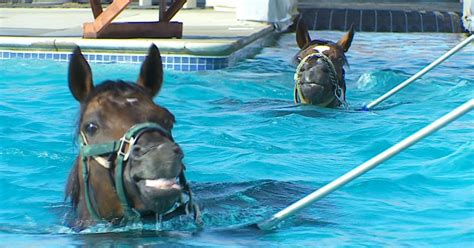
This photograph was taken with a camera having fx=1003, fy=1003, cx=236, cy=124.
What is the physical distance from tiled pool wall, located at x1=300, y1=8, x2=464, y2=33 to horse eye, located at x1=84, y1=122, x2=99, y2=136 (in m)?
12.8

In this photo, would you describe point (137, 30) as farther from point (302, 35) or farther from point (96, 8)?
point (302, 35)

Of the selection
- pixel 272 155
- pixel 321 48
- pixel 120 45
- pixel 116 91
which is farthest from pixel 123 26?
pixel 116 91

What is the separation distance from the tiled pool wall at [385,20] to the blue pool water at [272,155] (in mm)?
3622

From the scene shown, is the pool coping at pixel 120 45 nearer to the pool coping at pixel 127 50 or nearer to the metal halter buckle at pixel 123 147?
the pool coping at pixel 127 50

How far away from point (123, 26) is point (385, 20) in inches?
238

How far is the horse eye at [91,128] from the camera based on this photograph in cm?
386

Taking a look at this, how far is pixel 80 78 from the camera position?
3.98 meters

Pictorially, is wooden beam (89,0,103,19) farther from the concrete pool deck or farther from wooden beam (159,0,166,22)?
wooden beam (159,0,166,22)

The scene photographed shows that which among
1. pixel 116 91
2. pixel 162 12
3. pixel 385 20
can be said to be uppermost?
pixel 116 91

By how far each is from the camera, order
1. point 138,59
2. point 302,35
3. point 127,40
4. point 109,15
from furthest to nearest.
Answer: point 109,15 < point 127,40 < point 138,59 < point 302,35

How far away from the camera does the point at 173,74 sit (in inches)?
430

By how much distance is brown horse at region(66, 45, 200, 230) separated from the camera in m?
3.54

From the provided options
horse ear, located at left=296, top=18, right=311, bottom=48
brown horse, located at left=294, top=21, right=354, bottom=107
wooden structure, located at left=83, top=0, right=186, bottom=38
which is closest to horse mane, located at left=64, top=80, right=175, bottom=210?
brown horse, located at left=294, top=21, right=354, bottom=107

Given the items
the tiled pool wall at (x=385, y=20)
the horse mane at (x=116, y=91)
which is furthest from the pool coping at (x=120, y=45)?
the horse mane at (x=116, y=91)
